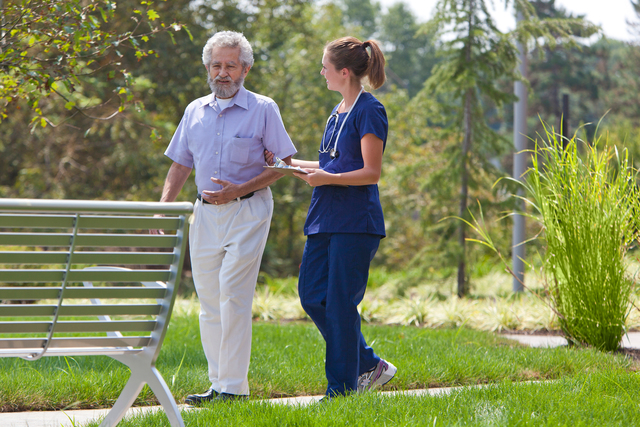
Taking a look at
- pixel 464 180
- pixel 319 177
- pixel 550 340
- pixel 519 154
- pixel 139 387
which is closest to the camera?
pixel 139 387

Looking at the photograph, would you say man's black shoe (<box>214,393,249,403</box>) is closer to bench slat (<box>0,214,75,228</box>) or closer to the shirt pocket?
the shirt pocket

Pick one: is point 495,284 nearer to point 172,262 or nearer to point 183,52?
point 183,52

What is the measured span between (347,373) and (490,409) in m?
0.75

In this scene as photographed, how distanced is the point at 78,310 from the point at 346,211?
4.66ft

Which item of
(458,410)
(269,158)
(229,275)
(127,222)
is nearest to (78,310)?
(127,222)

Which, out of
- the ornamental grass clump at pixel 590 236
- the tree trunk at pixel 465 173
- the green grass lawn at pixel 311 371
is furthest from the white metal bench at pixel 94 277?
the tree trunk at pixel 465 173

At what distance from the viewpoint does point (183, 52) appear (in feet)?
42.0

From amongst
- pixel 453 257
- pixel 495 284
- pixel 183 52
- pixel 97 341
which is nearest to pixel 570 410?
pixel 97 341

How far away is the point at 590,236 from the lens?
183 inches

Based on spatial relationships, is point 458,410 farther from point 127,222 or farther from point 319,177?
point 127,222

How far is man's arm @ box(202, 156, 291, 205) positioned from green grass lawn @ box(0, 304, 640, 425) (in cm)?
104

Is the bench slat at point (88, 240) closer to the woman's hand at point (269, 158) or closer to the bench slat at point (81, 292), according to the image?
the bench slat at point (81, 292)

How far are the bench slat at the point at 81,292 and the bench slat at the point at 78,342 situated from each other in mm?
175

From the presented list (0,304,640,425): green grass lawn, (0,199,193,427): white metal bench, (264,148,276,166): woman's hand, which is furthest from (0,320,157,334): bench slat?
(264,148,276,166): woman's hand
